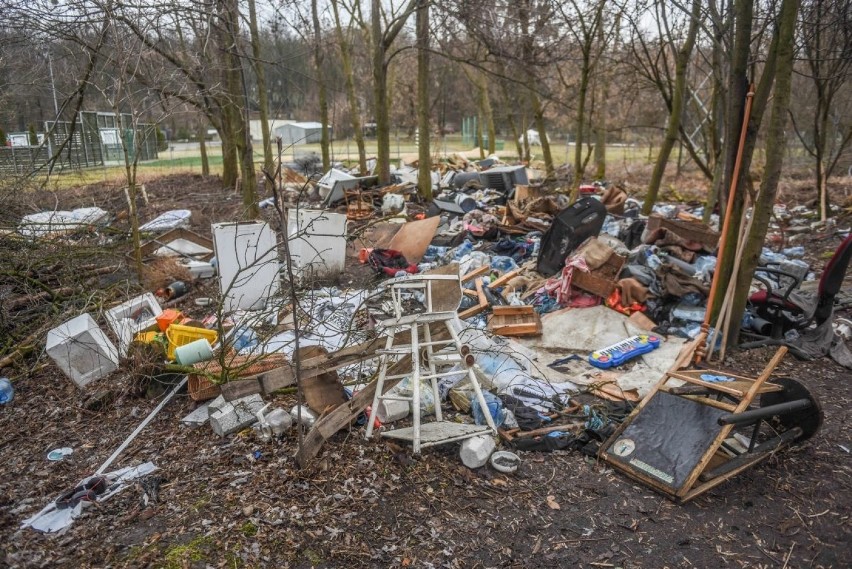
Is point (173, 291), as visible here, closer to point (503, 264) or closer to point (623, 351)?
point (503, 264)

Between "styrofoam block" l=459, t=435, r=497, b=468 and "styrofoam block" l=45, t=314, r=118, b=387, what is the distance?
3100 mm

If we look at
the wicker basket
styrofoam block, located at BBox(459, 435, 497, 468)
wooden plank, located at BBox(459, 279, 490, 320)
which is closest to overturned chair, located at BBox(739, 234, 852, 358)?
the wicker basket

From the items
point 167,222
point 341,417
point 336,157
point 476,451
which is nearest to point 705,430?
point 476,451

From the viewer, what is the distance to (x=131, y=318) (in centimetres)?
555

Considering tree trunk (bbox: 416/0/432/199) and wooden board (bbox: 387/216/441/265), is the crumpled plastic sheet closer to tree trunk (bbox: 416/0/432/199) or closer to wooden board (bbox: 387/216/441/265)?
wooden board (bbox: 387/216/441/265)

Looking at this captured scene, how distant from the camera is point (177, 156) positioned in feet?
93.2

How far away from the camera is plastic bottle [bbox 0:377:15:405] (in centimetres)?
469

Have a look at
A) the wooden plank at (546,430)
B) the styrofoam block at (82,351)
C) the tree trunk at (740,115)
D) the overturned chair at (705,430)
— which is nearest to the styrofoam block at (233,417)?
the styrofoam block at (82,351)

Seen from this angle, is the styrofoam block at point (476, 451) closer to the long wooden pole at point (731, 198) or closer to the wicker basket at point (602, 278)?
the long wooden pole at point (731, 198)

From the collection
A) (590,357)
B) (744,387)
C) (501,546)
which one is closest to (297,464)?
(501,546)

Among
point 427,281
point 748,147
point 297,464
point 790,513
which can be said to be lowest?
point 790,513

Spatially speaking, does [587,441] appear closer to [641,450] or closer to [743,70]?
[641,450]

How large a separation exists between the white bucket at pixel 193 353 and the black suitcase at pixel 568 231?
4.49 meters

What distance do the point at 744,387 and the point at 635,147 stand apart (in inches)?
1032
